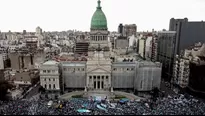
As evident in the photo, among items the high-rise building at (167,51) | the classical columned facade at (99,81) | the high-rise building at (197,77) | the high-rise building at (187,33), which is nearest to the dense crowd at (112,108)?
the high-rise building at (197,77)

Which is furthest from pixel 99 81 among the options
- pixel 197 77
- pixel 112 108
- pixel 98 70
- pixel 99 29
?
pixel 197 77

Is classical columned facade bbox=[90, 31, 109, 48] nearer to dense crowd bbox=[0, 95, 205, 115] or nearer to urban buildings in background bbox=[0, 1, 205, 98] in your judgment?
urban buildings in background bbox=[0, 1, 205, 98]

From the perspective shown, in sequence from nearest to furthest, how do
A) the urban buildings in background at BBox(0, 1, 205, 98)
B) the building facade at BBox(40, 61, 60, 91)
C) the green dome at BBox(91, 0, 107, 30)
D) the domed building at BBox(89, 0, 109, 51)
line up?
the building facade at BBox(40, 61, 60, 91) → the urban buildings in background at BBox(0, 1, 205, 98) → the green dome at BBox(91, 0, 107, 30) → the domed building at BBox(89, 0, 109, 51)

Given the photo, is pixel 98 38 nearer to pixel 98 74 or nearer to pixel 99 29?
pixel 99 29

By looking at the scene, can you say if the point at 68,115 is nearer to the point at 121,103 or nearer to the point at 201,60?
the point at 121,103

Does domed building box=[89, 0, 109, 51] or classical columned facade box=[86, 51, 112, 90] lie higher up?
domed building box=[89, 0, 109, 51]

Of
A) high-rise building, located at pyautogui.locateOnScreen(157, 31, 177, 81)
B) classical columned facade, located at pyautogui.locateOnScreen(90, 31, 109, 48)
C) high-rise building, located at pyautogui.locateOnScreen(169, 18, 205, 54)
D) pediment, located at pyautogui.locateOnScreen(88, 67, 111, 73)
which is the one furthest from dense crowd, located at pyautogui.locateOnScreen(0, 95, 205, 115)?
high-rise building, located at pyautogui.locateOnScreen(169, 18, 205, 54)

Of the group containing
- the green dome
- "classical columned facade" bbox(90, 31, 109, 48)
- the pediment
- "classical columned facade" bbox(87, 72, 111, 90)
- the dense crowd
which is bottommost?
the dense crowd

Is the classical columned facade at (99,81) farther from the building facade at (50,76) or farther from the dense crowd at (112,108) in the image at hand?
the dense crowd at (112,108)
